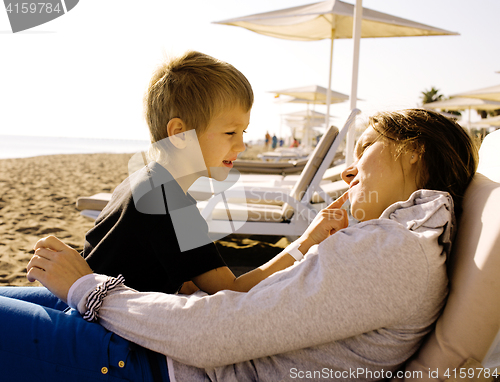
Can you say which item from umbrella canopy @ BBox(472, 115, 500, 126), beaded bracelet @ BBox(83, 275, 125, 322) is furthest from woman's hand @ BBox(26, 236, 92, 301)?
umbrella canopy @ BBox(472, 115, 500, 126)

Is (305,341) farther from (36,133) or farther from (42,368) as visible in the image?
(36,133)

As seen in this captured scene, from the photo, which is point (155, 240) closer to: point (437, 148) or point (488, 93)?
point (437, 148)

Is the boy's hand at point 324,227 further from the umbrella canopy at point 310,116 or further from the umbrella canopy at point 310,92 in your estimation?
the umbrella canopy at point 310,116

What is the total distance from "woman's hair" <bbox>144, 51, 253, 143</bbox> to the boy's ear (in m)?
0.02

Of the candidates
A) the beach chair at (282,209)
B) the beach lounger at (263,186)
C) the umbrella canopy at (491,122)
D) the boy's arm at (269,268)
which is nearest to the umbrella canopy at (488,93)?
the umbrella canopy at (491,122)

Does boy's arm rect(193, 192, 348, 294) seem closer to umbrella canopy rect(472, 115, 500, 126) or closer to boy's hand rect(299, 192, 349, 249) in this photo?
boy's hand rect(299, 192, 349, 249)

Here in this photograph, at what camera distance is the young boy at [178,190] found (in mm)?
1180

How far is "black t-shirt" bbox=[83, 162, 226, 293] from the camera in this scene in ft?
3.79

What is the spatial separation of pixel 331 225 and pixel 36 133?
68.9 m

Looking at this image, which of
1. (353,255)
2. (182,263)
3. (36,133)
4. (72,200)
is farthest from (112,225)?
(36,133)

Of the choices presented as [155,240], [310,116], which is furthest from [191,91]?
Answer: [310,116]

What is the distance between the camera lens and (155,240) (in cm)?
118

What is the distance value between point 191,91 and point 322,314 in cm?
105

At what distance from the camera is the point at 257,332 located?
837 millimetres
